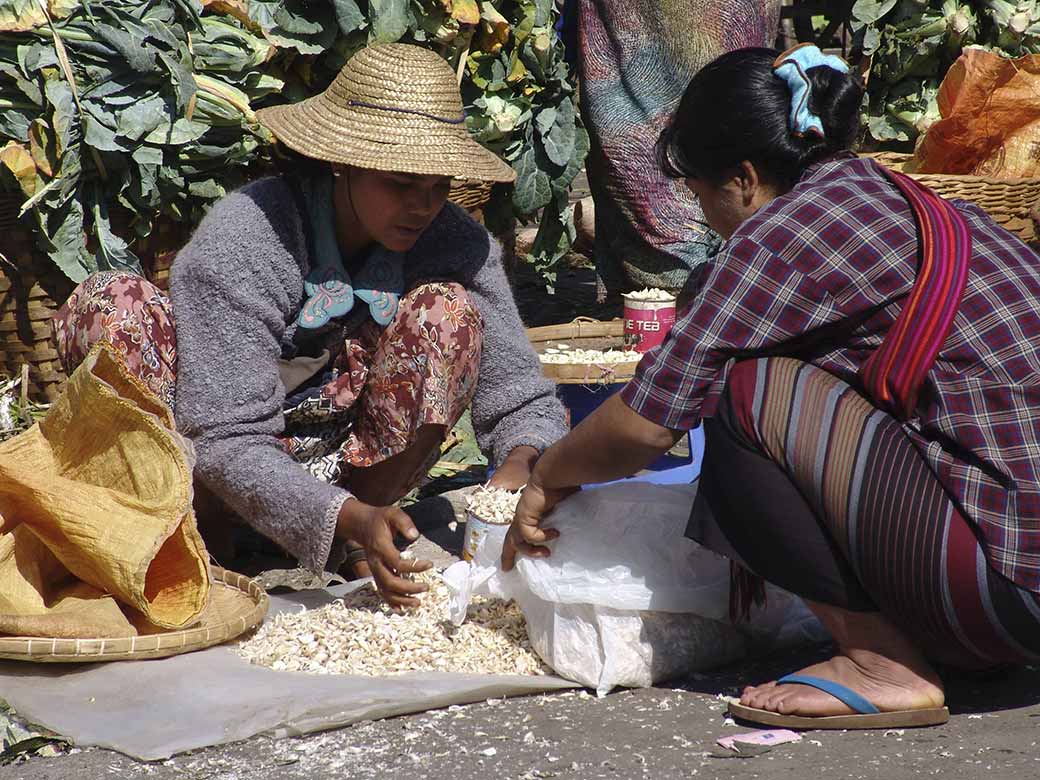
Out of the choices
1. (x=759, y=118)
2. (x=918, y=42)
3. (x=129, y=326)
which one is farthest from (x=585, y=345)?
(x=918, y=42)

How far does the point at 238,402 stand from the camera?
253cm

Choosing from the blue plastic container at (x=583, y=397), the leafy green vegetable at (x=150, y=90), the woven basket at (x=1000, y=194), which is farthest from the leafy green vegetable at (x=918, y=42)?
the blue plastic container at (x=583, y=397)

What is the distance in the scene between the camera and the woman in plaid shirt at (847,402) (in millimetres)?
1890

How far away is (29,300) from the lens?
3.45 m

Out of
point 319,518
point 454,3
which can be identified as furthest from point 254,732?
point 454,3

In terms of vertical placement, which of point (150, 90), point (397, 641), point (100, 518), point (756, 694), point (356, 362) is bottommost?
point (397, 641)

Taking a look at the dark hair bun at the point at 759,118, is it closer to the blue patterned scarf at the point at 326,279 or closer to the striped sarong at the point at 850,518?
the striped sarong at the point at 850,518

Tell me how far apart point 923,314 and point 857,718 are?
2.11 ft

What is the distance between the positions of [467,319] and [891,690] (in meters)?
1.19

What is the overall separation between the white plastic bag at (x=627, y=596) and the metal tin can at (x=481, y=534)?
0.17 ft

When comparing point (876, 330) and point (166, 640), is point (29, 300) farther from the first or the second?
point (876, 330)

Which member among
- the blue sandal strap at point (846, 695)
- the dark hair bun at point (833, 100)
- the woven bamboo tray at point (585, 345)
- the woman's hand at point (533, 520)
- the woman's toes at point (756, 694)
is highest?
the dark hair bun at point (833, 100)

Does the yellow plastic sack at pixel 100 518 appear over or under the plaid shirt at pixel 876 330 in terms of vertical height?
under

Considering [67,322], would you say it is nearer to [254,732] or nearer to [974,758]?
[254,732]
